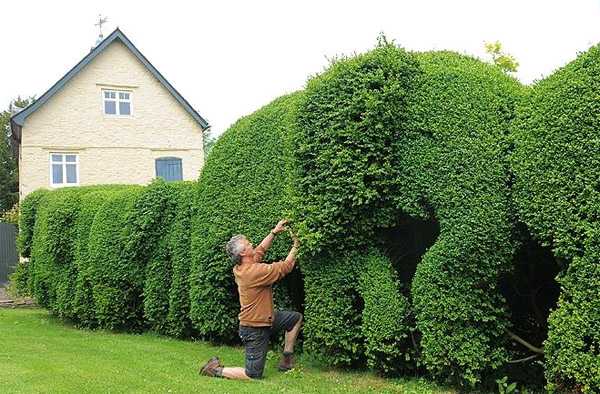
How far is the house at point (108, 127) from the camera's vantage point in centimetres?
2744

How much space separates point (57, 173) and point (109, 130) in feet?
9.04

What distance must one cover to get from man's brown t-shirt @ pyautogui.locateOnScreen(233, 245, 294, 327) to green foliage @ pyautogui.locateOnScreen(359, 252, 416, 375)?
1.04 metres

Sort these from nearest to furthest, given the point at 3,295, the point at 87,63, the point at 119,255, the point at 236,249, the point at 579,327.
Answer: the point at 579,327 → the point at 236,249 → the point at 119,255 → the point at 3,295 → the point at 87,63

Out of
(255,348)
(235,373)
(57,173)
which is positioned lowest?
(235,373)

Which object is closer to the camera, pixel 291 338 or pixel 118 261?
pixel 291 338

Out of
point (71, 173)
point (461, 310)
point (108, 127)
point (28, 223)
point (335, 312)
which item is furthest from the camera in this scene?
point (108, 127)

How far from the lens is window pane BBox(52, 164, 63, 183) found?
27703mm

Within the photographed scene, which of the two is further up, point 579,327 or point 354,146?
point 354,146

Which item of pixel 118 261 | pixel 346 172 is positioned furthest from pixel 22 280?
pixel 346 172

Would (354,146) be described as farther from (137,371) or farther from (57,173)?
(57,173)

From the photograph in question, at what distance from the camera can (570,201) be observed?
6004mm

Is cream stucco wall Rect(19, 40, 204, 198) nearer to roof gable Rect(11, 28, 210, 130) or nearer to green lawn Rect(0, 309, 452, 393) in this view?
roof gable Rect(11, 28, 210, 130)

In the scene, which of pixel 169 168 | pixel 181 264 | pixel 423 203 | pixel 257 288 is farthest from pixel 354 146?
pixel 169 168

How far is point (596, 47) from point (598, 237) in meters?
1.75
